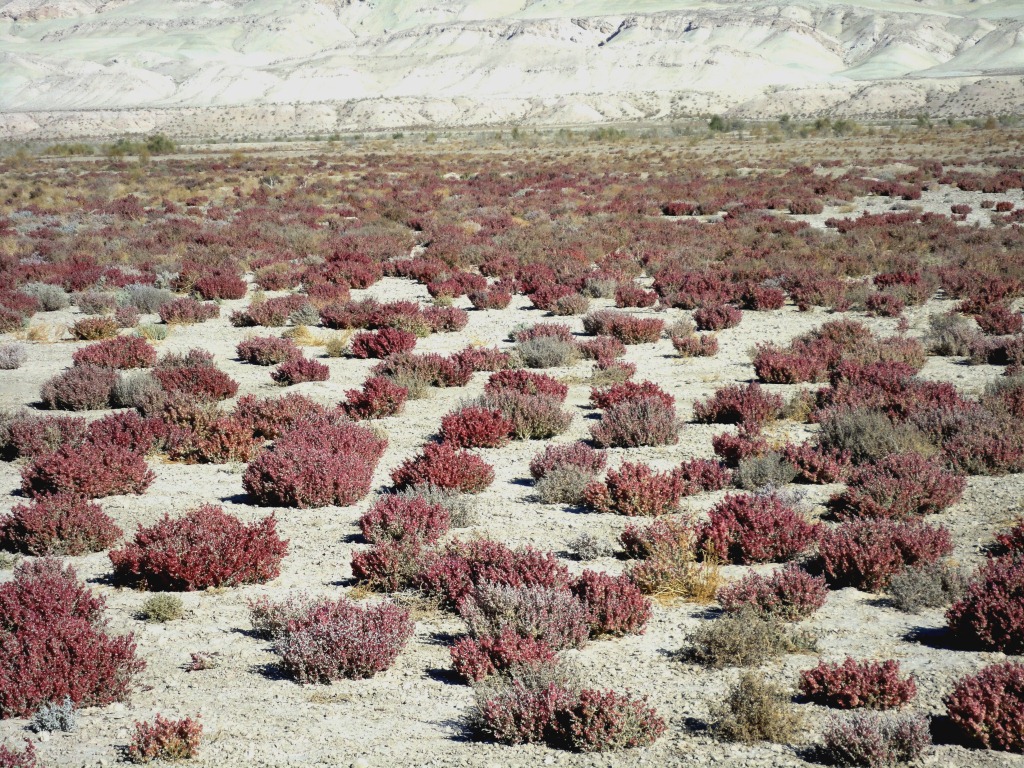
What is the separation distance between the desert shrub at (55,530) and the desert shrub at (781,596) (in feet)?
15.4

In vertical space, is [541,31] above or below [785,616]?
above

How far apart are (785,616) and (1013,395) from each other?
5.23m

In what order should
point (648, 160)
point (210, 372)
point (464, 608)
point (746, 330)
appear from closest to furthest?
point (464, 608)
point (210, 372)
point (746, 330)
point (648, 160)

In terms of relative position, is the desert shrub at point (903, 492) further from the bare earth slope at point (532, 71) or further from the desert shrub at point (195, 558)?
the bare earth slope at point (532, 71)

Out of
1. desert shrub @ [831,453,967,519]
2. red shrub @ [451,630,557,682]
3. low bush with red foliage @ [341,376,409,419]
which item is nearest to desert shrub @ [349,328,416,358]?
low bush with red foliage @ [341,376,409,419]

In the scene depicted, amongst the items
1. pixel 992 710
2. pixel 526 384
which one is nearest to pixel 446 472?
pixel 526 384

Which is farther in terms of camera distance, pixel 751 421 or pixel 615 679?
pixel 751 421

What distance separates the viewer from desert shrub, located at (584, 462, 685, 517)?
707 centimetres

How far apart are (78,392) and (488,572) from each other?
730cm

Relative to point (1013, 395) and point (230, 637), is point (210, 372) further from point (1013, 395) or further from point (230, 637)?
point (1013, 395)

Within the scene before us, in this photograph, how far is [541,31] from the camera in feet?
550

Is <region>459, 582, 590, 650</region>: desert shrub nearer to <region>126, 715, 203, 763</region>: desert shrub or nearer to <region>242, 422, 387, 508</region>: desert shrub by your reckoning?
<region>126, 715, 203, 763</region>: desert shrub

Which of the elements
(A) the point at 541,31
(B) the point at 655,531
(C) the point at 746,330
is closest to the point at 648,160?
(C) the point at 746,330

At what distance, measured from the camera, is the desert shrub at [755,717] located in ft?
13.5
